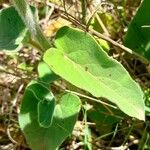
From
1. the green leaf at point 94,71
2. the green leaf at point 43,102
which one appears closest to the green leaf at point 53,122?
the green leaf at point 43,102

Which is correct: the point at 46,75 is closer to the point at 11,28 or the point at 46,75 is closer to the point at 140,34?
the point at 11,28

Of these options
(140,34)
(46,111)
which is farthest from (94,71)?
(140,34)

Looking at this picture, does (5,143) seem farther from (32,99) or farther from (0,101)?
(32,99)

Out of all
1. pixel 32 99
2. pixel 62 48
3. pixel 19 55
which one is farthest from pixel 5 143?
pixel 62 48

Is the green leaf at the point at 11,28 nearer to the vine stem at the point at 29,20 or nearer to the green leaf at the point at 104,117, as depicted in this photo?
the vine stem at the point at 29,20

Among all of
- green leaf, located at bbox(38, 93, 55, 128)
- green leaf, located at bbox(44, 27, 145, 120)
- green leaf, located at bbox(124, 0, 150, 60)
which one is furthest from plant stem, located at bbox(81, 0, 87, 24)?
green leaf, located at bbox(38, 93, 55, 128)
